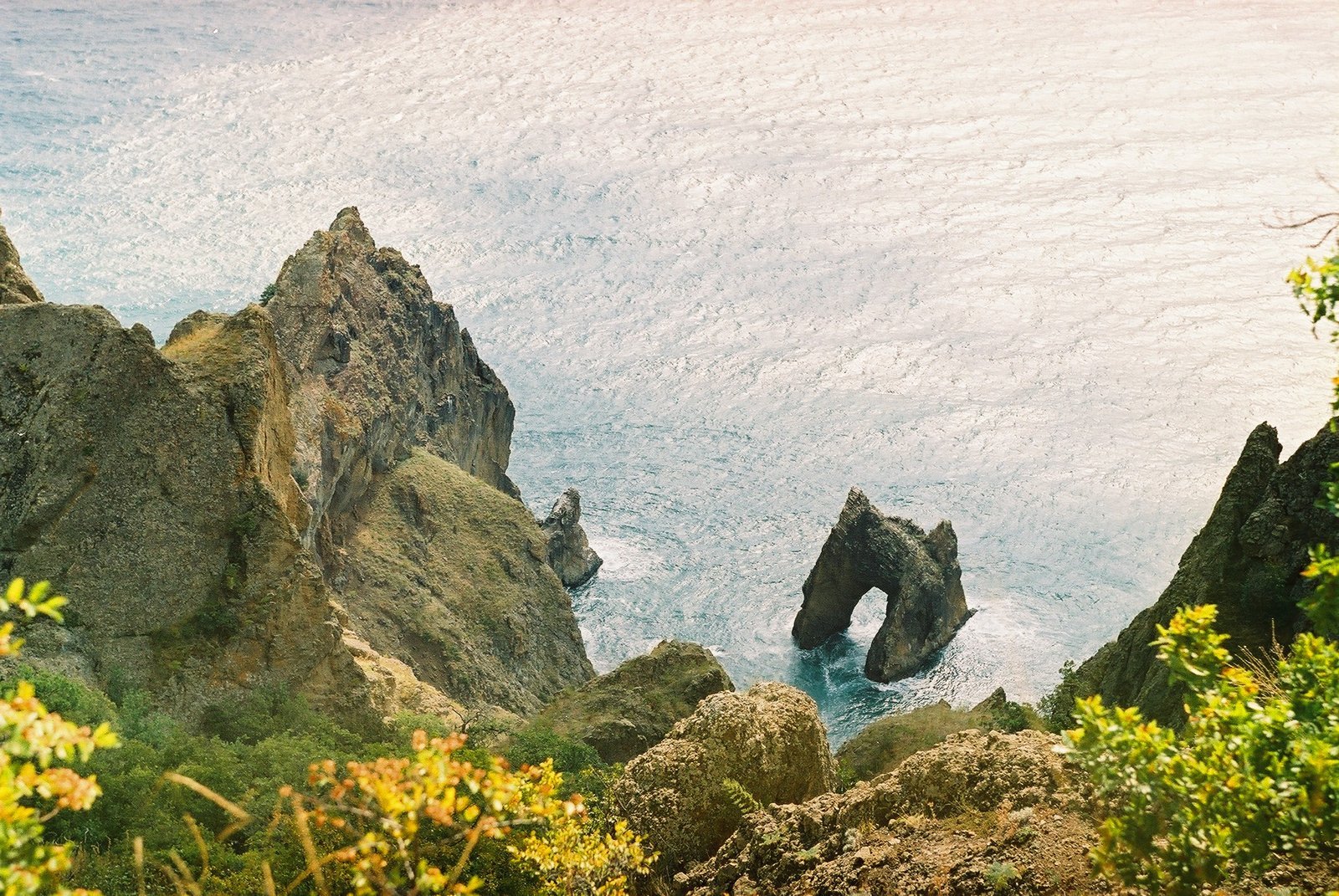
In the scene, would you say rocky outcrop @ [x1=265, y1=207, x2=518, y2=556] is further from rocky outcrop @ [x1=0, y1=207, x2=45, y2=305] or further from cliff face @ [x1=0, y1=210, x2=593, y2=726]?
cliff face @ [x1=0, y1=210, x2=593, y2=726]

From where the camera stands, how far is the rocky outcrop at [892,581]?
102812 mm

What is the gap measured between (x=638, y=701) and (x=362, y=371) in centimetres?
3852

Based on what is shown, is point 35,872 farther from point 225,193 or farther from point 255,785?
point 225,193

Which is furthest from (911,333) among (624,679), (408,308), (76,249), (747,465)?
(624,679)

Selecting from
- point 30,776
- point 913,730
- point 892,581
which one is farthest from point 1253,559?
point 892,581

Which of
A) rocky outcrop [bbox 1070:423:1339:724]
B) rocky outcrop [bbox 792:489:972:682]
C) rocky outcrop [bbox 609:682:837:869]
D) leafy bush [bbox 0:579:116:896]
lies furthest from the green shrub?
rocky outcrop [bbox 792:489:972:682]

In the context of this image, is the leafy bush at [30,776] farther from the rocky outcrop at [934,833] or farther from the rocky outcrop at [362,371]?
the rocky outcrop at [362,371]

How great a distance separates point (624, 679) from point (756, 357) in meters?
124

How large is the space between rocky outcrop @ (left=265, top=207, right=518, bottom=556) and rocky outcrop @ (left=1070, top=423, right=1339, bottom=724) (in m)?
35.8

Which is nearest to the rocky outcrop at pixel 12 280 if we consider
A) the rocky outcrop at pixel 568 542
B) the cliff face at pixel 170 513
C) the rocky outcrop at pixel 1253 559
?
the cliff face at pixel 170 513

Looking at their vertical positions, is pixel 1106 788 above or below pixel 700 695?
above

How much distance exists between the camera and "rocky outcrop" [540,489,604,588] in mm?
116188

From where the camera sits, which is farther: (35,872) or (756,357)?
(756,357)

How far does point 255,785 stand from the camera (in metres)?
27.7
